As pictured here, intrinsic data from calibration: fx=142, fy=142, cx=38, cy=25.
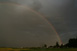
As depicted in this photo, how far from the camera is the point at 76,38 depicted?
128 meters

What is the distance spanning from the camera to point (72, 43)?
123500 millimetres

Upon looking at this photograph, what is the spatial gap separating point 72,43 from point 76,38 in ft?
24.3
